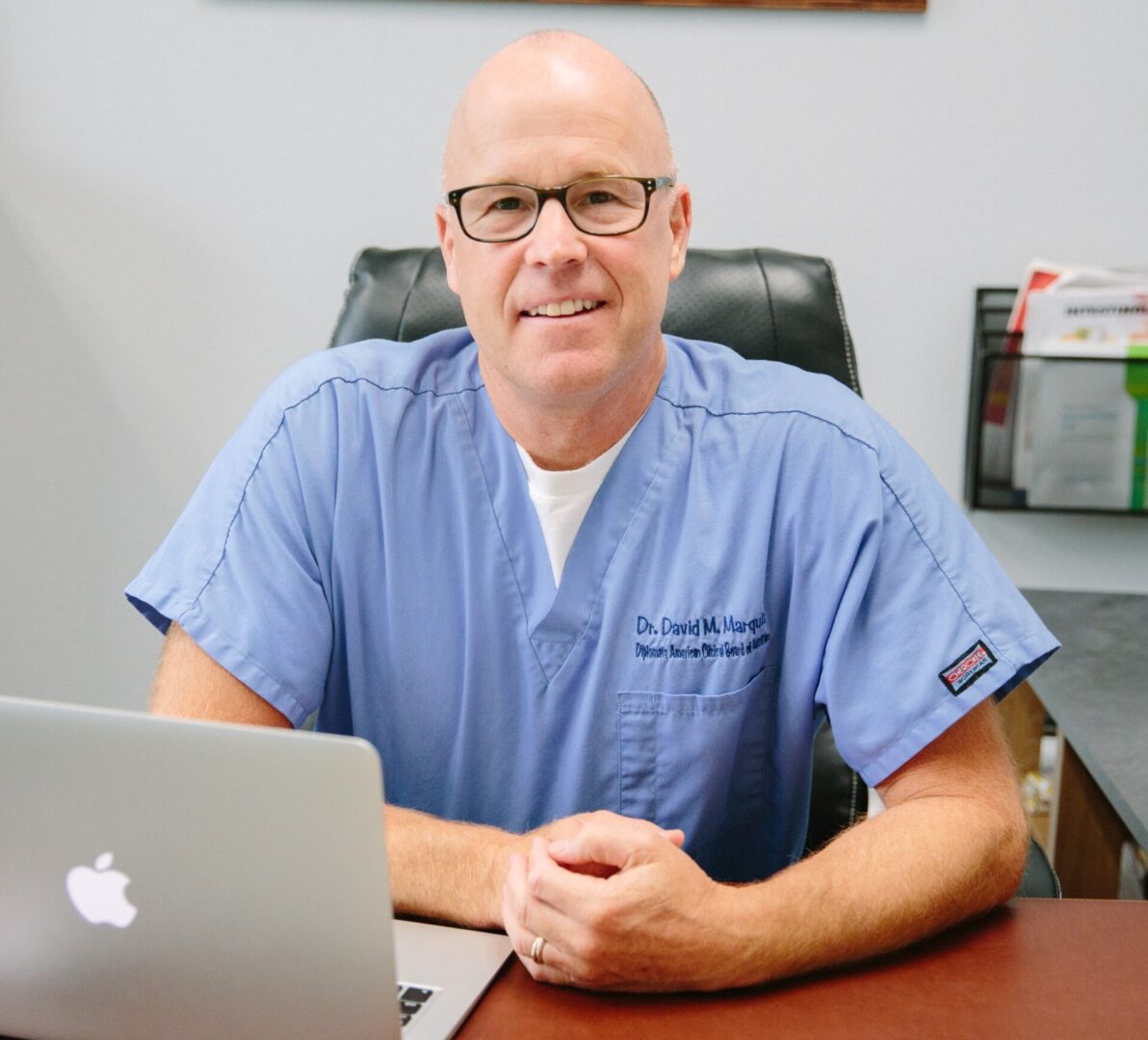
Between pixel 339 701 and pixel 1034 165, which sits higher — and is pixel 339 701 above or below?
below

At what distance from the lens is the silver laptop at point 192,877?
0.61 meters

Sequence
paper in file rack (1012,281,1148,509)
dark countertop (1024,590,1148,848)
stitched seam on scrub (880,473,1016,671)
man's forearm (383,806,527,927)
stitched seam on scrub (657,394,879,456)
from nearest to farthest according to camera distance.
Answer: man's forearm (383,806,527,927) → stitched seam on scrub (880,473,1016,671) → stitched seam on scrub (657,394,879,456) → dark countertop (1024,590,1148,848) → paper in file rack (1012,281,1148,509)

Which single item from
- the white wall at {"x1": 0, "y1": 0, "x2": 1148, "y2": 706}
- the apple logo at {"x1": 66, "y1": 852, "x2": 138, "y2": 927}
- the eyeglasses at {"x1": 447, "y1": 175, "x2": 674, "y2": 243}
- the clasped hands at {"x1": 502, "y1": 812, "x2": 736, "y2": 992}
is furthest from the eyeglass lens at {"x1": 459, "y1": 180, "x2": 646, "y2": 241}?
the white wall at {"x1": 0, "y1": 0, "x2": 1148, "y2": 706}

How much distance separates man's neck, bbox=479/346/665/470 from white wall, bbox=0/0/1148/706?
0.79 m

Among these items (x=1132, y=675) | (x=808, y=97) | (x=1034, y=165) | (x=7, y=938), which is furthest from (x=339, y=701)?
(x=1034, y=165)

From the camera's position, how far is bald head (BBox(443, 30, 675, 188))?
108cm

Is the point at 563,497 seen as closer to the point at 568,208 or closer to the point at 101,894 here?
the point at 568,208

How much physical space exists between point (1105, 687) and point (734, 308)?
2.05 ft

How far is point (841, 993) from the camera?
76cm

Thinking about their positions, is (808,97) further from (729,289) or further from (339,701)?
(339,701)

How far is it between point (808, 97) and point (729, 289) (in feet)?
2.03

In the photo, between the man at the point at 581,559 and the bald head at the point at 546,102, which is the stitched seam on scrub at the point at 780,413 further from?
the bald head at the point at 546,102

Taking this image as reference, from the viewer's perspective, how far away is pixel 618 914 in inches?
30.0

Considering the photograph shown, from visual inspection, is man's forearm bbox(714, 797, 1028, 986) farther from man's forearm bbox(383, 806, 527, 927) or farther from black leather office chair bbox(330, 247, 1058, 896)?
black leather office chair bbox(330, 247, 1058, 896)
